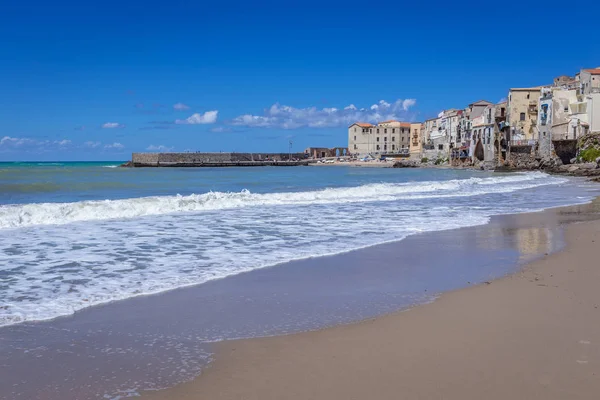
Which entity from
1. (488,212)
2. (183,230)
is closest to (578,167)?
(488,212)

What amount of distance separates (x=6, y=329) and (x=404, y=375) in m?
3.67

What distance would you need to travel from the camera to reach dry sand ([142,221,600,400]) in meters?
3.56

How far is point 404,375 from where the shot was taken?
12.5 feet

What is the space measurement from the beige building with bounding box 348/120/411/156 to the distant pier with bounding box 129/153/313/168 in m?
14.3

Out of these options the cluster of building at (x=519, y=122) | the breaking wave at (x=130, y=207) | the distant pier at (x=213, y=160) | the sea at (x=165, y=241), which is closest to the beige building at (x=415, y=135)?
the cluster of building at (x=519, y=122)

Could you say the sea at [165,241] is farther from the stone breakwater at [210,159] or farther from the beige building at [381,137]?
the beige building at [381,137]

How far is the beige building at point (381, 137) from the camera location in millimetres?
130000

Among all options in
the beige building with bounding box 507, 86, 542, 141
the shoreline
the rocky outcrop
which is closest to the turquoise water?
the shoreline

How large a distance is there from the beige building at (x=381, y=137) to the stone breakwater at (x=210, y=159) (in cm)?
1513

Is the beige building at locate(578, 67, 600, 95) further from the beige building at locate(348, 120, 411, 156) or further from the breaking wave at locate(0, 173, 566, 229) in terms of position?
the beige building at locate(348, 120, 411, 156)

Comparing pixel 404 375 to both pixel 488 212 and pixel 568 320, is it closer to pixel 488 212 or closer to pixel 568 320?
pixel 568 320

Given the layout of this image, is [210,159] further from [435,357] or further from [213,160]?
[435,357]

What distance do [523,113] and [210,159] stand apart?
7460cm

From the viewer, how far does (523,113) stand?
2621 inches
